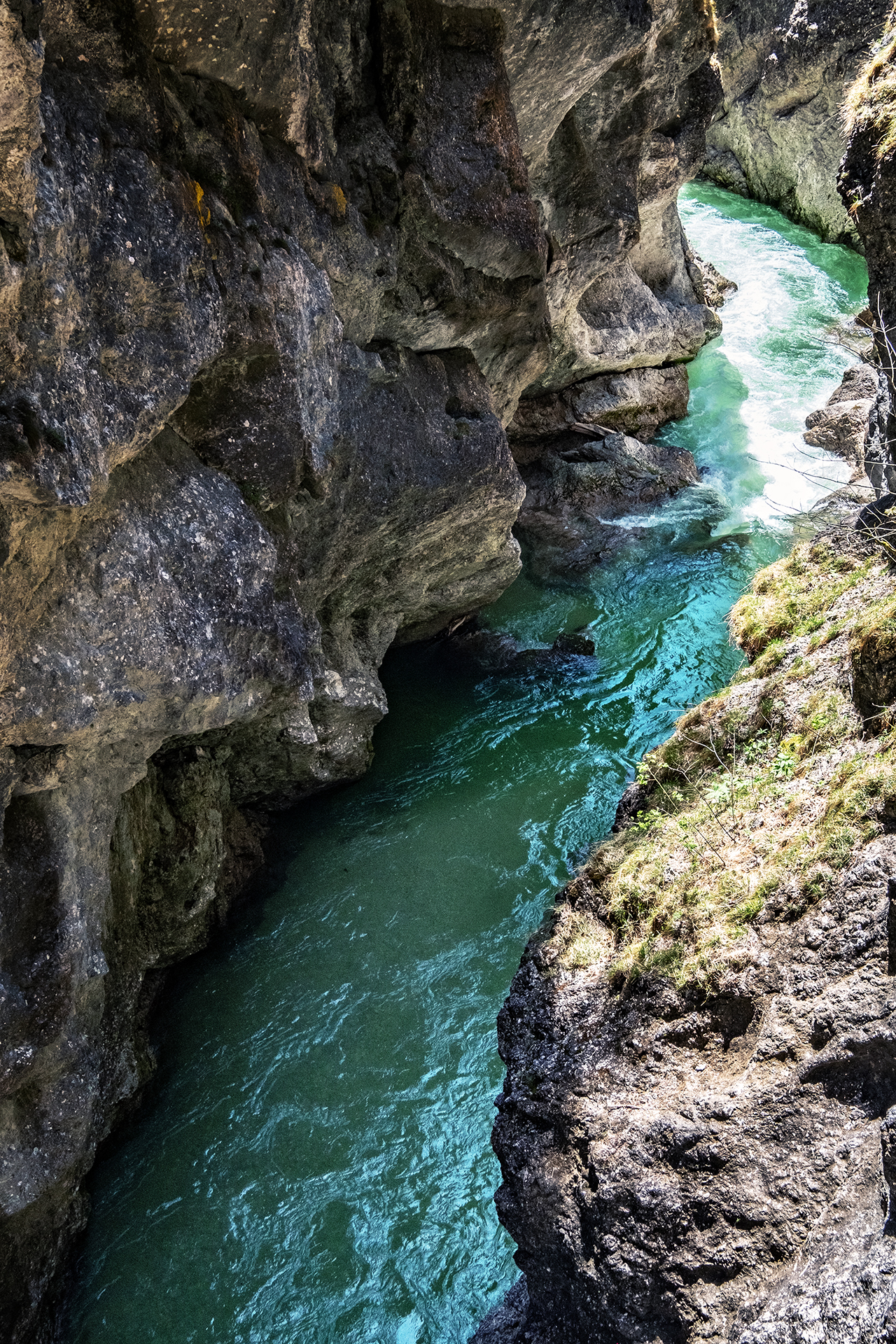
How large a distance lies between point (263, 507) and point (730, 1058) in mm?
3986

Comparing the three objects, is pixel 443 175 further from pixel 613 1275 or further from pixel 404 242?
pixel 613 1275

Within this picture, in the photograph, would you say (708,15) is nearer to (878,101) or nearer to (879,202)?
(878,101)

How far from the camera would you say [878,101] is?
7398mm

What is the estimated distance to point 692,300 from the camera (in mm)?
14781

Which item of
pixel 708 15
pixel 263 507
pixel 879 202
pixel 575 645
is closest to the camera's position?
pixel 263 507

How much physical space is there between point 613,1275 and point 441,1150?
1887 millimetres

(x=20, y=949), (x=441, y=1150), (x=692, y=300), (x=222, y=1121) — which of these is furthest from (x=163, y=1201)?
(x=692, y=300)

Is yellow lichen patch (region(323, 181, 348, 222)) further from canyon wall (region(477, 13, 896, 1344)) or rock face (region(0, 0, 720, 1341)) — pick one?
canyon wall (region(477, 13, 896, 1344))

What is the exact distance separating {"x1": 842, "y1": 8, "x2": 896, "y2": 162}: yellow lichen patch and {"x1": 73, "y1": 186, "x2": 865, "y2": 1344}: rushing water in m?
2.65

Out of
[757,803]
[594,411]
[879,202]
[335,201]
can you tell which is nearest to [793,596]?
[757,803]

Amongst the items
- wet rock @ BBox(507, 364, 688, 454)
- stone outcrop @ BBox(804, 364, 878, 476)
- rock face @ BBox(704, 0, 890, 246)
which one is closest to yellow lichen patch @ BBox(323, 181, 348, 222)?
wet rock @ BBox(507, 364, 688, 454)

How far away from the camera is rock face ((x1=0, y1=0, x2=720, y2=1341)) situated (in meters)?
3.81

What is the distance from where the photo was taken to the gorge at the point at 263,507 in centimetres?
392

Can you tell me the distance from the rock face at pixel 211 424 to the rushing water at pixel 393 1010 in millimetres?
479
